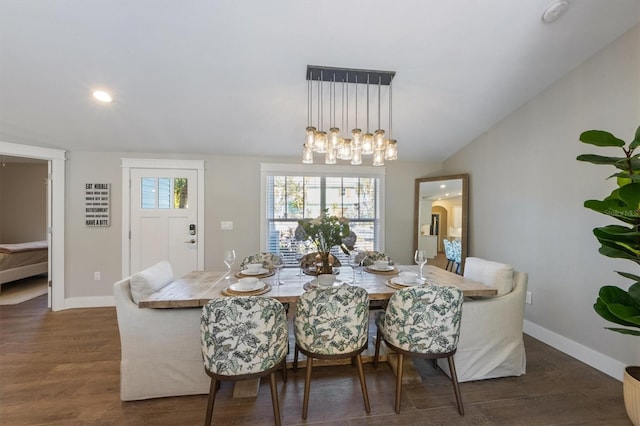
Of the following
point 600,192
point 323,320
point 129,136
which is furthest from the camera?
point 129,136

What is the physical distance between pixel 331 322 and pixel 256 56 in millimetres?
2087

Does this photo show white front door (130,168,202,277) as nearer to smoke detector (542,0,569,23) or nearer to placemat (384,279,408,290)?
placemat (384,279,408,290)

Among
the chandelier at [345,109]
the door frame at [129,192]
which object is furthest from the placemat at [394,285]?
the door frame at [129,192]

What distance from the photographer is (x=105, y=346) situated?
2.51 metres

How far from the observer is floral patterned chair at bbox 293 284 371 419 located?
1.60 metres

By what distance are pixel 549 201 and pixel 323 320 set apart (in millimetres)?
2590

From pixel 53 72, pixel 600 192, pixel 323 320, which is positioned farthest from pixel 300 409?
pixel 53 72

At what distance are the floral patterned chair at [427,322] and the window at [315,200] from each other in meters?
2.14

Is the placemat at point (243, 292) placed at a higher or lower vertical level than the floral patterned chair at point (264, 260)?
lower

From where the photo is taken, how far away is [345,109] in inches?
109

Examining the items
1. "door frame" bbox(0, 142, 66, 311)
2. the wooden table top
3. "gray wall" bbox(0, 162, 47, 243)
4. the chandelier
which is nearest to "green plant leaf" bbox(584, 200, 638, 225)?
the wooden table top

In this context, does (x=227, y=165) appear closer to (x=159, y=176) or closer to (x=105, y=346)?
(x=159, y=176)

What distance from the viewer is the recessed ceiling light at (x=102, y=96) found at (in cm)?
243

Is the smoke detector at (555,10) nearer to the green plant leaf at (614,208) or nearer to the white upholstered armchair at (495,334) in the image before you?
the green plant leaf at (614,208)
